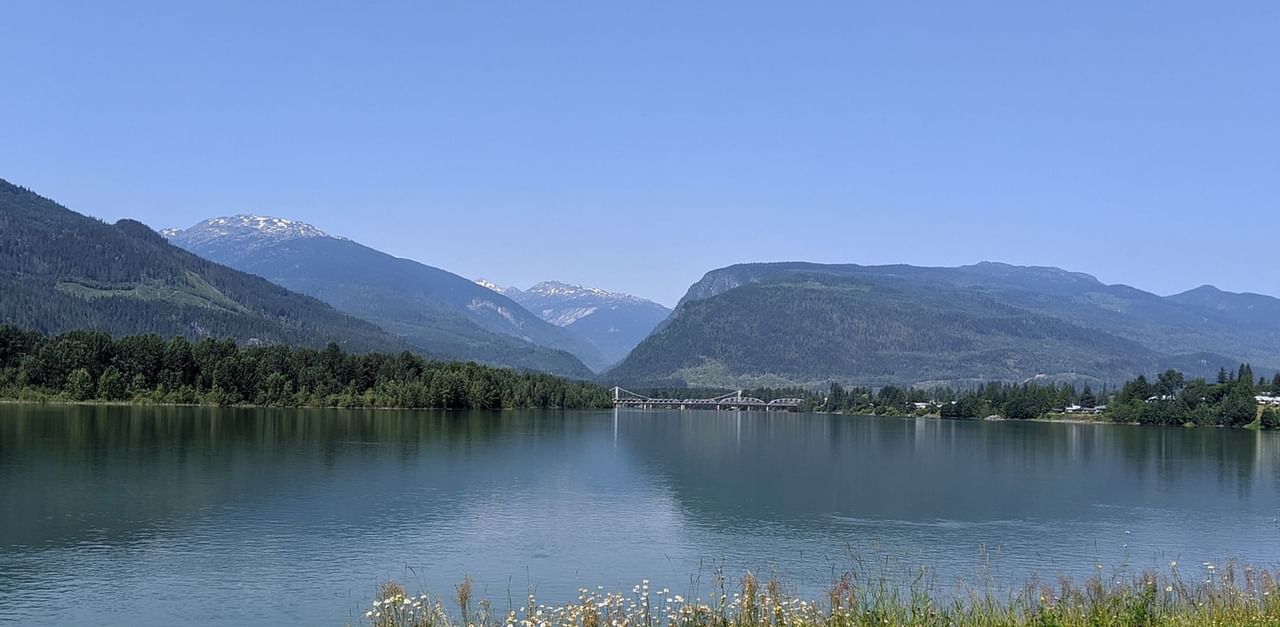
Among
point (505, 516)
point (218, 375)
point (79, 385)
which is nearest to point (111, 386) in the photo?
point (79, 385)

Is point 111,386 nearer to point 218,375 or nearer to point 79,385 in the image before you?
point 79,385

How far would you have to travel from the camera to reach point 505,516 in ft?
156

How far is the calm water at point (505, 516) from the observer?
32.8 m

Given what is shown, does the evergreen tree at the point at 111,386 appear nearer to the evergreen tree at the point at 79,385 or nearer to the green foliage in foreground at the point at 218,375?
the green foliage in foreground at the point at 218,375

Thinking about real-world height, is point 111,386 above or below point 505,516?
above

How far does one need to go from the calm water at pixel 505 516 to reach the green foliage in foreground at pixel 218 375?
47.5m

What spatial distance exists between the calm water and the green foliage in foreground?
47545mm

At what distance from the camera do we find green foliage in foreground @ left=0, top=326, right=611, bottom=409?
14162 cm

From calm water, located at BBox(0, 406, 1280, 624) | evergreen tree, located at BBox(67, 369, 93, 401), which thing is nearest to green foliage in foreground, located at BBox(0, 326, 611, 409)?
evergreen tree, located at BBox(67, 369, 93, 401)

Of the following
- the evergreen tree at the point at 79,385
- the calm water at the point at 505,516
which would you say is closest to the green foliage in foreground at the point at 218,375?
the evergreen tree at the point at 79,385

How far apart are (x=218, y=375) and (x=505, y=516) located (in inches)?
4626

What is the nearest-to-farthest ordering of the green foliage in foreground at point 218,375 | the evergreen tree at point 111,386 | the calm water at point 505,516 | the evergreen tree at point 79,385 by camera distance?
the calm water at point 505,516 → the evergreen tree at point 79,385 → the green foliage in foreground at point 218,375 → the evergreen tree at point 111,386

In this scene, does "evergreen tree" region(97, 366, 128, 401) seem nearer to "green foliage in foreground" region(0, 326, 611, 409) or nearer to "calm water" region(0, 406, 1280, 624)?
"green foliage in foreground" region(0, 326, 611, 409)

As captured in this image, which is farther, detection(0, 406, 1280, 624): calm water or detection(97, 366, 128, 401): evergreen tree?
detection(97, 366, 128, 401): evergreen tree
